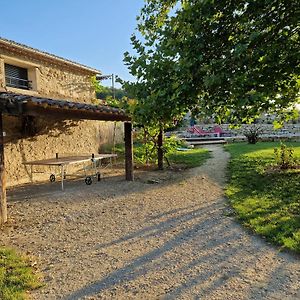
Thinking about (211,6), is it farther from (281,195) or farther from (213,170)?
(213,170)

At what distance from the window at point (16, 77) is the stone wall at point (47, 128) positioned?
0.83 feet

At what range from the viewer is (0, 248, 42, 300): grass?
3.43 m

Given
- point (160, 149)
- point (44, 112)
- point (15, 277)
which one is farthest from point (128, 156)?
point (15, 277)

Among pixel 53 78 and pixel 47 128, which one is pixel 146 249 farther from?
pixel 53 78

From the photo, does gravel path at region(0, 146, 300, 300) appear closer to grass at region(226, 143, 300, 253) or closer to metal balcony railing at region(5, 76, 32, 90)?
grass at region(226, 143, 300, 253)

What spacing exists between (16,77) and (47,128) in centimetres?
218

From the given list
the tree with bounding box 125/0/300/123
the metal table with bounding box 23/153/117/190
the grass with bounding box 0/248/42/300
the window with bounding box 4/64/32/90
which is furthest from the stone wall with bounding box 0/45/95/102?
A: the grass with bounding box 0/248/42/300

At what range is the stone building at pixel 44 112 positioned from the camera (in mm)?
9219

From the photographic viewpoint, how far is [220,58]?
505 centimetres

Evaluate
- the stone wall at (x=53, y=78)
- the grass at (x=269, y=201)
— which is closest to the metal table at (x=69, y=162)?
the stone wall at (x=53, y=78)

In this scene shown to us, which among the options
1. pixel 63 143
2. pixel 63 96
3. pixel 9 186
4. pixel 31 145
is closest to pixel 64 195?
pixel 9 186

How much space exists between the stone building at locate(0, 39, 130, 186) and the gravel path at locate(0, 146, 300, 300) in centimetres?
234

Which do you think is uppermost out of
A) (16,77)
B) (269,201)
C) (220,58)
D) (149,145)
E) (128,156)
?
(16,77)

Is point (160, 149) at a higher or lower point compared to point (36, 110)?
lower
